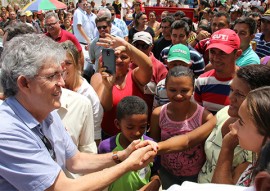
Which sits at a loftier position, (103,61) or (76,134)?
(103,61)

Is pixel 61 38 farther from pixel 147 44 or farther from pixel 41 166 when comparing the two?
pixel 41 166

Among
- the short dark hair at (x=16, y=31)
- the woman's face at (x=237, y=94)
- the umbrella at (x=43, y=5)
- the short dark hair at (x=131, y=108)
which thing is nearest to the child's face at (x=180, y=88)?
the short dark hair at (x=131, y=108)

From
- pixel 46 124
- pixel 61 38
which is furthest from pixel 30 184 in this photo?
pixel 61 38

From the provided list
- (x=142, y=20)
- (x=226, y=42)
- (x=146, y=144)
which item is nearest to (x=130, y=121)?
(x=146, y=144)

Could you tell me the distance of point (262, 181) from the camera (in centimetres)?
96

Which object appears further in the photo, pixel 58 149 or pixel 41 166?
pixel 58 149

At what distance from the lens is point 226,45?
121 inches

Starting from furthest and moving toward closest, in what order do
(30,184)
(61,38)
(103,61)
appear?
(61,38) → (103,61) → (30,184)

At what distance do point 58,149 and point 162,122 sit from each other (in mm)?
1001

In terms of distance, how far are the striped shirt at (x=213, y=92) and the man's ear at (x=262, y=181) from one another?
1.97m

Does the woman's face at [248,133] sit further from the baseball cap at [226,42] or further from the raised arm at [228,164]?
the baseball cap at [226,42]

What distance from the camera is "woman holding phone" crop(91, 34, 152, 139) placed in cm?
296

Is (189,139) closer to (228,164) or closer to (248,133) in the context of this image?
(228,164)

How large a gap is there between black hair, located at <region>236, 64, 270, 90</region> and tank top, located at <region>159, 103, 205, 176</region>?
584 mm
